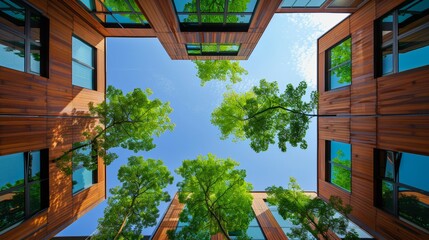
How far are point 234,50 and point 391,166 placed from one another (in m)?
9.85

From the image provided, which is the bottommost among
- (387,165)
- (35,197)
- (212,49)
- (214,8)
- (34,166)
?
(35,197)

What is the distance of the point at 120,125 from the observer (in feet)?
37.8

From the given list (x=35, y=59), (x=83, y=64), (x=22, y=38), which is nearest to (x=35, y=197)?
(x=35, y=59)

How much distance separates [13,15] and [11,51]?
130 centimetres

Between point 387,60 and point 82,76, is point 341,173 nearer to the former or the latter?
point 387,60

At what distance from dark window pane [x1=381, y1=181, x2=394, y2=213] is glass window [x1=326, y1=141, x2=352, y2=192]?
6.61 feet

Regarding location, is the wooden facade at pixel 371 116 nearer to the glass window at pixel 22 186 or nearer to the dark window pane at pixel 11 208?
the glass window at pixel 22 186

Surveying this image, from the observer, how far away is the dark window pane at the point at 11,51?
7.44 m

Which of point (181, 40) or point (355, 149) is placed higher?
point (181, 40)

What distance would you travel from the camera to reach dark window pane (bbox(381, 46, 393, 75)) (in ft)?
28.3

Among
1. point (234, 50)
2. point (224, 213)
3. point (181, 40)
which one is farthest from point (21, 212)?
point (234, 50)

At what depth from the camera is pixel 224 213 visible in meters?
11.2

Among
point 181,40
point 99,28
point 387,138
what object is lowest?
point 387,138

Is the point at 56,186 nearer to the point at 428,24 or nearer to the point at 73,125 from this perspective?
the point at 73,125
